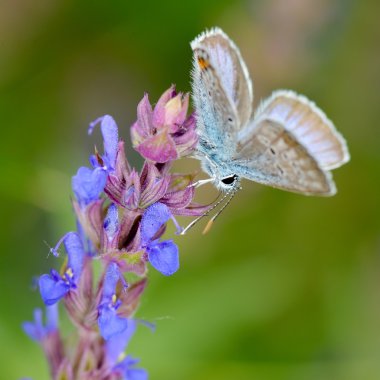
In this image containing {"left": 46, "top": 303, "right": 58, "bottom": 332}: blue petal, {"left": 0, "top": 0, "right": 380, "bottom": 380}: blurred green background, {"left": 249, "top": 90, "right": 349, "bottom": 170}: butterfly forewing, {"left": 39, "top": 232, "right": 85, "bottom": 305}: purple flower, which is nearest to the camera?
{"left": 39, "top": 232, "right": 85, "bottom": 305}: purple flower

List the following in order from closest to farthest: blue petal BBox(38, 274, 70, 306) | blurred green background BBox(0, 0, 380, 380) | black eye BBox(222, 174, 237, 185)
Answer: blue petal BBox(38, 274, 70, 306), black eye BBox(222, 174, 237, 185), blurred green background BBox(0, 0, 380, 380)

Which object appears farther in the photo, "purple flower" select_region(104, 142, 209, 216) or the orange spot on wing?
the orange spot on wing

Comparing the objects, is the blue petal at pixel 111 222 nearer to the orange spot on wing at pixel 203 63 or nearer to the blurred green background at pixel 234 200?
the orange spot on wing at pixel 203 63

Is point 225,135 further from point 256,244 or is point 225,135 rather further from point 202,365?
point 256,244

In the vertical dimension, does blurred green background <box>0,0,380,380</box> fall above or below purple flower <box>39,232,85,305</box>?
above

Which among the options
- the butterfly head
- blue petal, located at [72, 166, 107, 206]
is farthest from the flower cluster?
the butterfly head

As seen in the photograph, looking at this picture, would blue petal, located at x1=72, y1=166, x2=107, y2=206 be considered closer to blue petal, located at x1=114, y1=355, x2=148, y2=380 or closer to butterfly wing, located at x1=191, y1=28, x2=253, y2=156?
butterfly wing, located at x1=191, y1=28, x2=253, y2=156

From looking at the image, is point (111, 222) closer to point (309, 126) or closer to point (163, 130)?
point (163, 130)

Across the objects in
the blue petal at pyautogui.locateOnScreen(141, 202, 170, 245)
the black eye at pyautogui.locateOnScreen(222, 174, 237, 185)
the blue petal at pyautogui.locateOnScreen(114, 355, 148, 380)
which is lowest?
the blue petal at pyautogui.locateOnScreen(114, 355, 148, 380)
